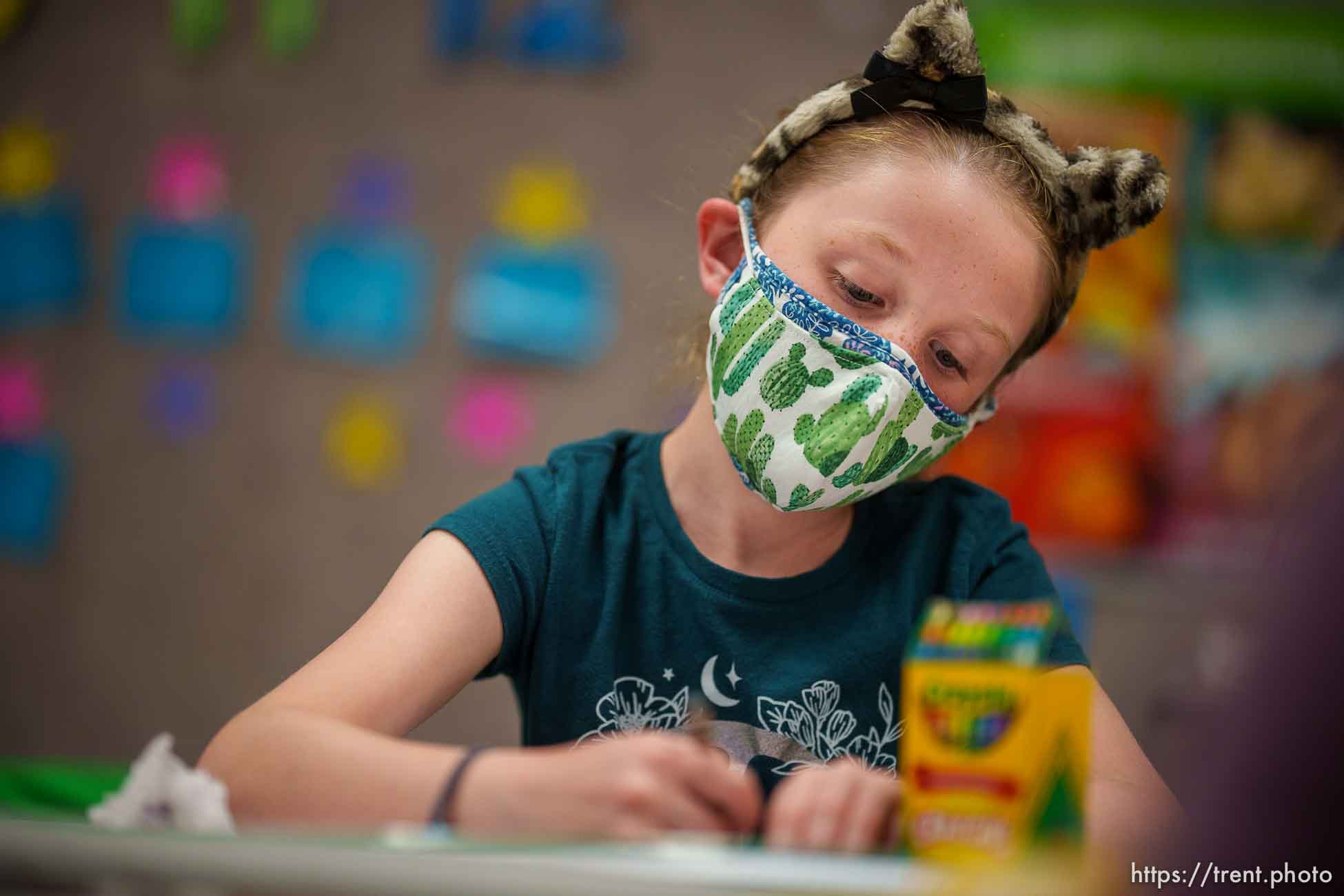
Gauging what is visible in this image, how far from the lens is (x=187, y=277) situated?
2.55m

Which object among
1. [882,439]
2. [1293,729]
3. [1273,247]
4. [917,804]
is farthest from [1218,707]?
[1273,247]

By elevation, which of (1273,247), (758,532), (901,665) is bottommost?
(901,665)

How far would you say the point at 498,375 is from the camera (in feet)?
8.29

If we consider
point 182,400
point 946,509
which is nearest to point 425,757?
point 946,509

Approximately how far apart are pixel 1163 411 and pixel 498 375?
1406 millimetres

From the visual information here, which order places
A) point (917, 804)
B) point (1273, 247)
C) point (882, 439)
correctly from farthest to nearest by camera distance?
point (1273, 247)
point (882, 439)
point (917, 804)

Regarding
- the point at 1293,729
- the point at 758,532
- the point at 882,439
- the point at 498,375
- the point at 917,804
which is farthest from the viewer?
the point at 498,375

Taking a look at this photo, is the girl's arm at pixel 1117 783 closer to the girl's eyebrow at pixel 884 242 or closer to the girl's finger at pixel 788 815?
the girl's finger at pixel 788 815

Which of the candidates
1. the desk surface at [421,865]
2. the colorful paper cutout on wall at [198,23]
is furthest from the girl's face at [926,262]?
the colorful paper cutout on wall at [198,23]

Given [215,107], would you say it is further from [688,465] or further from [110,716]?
[688,465]

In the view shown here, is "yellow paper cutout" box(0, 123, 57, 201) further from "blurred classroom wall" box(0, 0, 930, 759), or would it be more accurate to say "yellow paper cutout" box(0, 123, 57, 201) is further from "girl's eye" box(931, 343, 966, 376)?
"girl's eye" box(931, 343, 966, 376)

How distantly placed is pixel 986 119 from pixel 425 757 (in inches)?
27.7

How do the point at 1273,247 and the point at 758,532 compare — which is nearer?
the point at 758,532

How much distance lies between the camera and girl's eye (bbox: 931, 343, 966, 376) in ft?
3.03
